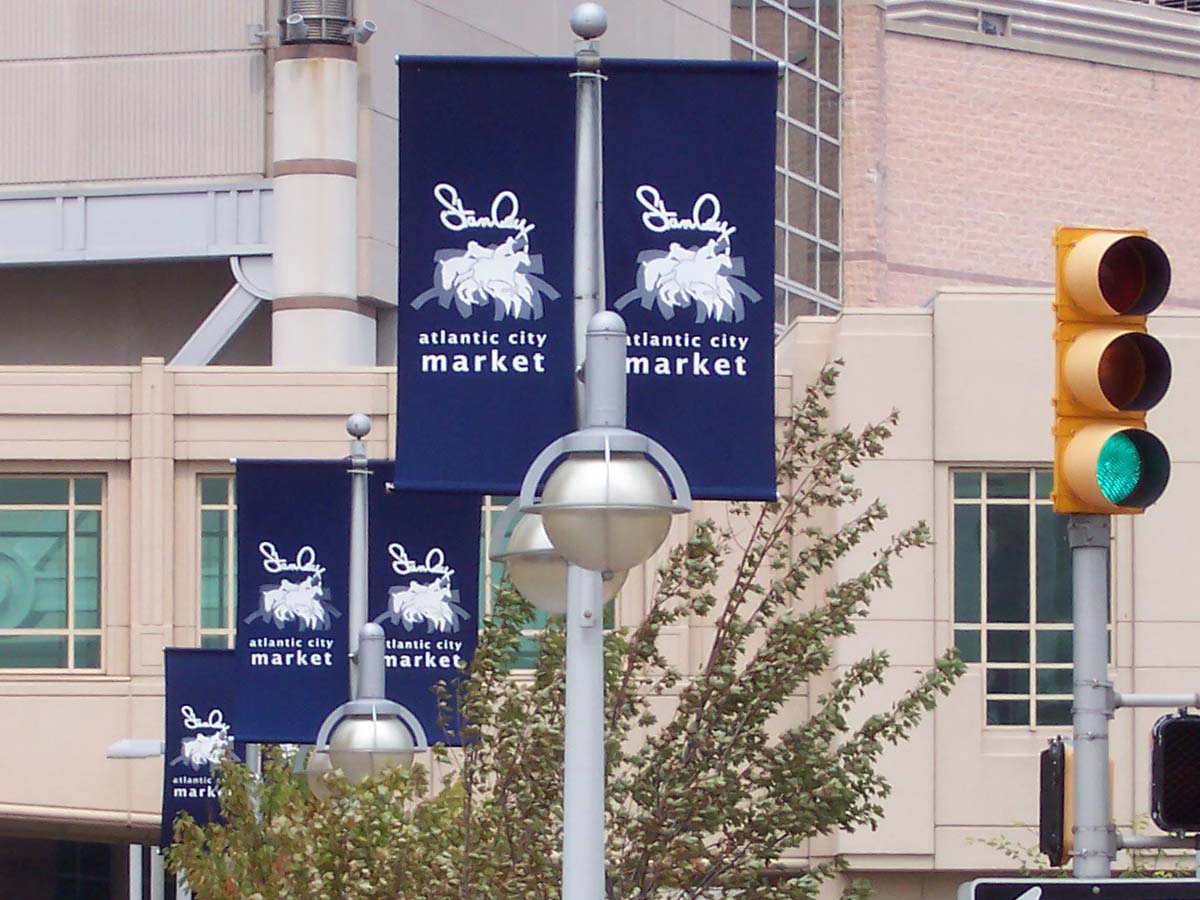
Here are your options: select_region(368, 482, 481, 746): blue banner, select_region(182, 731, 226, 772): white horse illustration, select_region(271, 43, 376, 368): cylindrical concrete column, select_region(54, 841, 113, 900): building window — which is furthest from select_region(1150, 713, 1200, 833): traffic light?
select_region(54, 841, 113, 900): building window

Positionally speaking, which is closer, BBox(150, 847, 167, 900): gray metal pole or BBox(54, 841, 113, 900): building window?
BBox(150, 847, 167, 900): gray metal pole

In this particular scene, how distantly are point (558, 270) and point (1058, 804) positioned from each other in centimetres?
285

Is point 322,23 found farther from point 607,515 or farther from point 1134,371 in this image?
point 1134,371

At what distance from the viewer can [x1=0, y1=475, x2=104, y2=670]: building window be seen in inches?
1522

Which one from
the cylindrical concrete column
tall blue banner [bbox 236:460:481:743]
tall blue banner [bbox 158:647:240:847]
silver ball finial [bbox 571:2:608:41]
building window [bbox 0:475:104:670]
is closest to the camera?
silver ball finial [bbox 571:2:608:41]

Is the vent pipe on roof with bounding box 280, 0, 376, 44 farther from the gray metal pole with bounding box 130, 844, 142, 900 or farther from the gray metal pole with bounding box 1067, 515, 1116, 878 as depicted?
the gray metal pole with bounding box 1067, 515, 1116, 878

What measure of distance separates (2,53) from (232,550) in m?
10.8

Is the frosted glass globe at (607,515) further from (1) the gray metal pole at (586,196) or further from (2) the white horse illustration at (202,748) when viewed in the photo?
(2) the white horse illustration at (202,748)

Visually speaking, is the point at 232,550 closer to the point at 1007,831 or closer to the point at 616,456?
the point at 1007,831

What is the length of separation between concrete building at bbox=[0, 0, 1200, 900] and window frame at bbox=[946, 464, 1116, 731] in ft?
0.13

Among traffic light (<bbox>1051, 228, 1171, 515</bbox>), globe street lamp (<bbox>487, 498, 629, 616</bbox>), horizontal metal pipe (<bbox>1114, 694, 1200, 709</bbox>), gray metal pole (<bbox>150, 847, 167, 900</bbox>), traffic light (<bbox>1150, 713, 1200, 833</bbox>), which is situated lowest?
gray metal pole (<bbox>150, 847, 167, 900</bbox>)

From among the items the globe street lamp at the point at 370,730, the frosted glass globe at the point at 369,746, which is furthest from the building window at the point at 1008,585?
the frosted glass globe at the point at 369,746

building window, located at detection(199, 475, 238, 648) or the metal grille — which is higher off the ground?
the metal grille

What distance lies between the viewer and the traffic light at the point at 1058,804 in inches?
362
